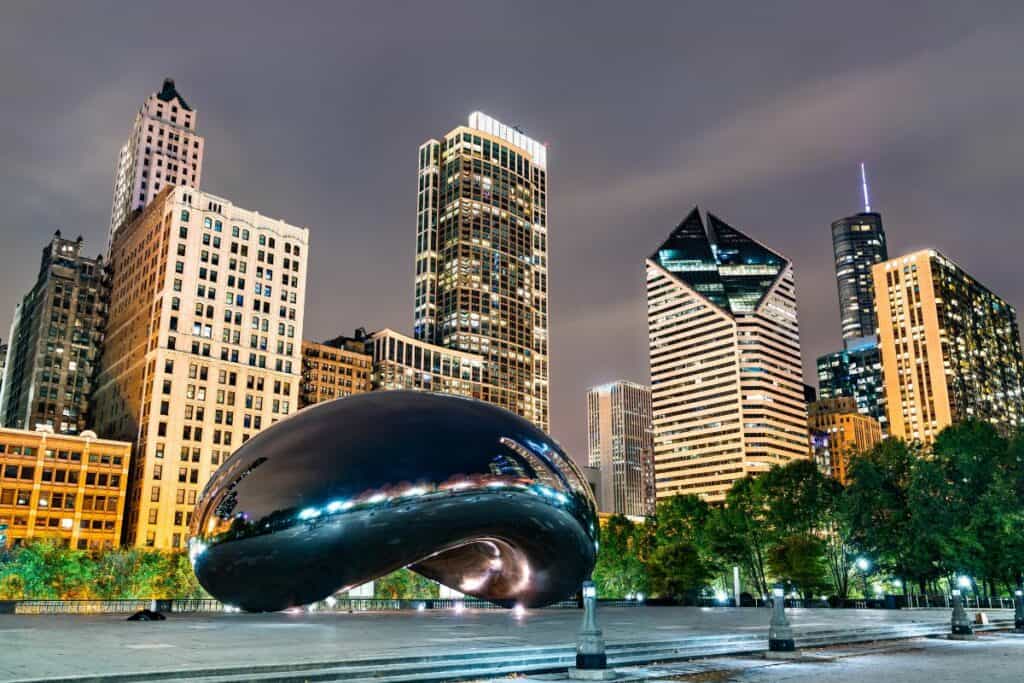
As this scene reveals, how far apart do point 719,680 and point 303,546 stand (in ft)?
24.0

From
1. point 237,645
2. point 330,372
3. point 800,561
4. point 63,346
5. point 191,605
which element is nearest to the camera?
point 237,645

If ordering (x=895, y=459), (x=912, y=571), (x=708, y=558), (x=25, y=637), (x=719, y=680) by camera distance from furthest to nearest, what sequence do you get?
(x=708, y=558), (x=895, y=459), (x=912, y=571), (x=25, y=637), (x=719, y=680)

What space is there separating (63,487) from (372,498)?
4200 inches

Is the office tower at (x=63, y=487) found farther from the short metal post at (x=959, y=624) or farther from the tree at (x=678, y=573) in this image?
the short metal post at (x=959, y=624)

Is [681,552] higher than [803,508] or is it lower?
lower

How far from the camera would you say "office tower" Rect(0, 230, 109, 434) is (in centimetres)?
13712

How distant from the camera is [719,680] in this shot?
1380 cm

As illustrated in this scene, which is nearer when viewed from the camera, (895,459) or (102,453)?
(895,459)

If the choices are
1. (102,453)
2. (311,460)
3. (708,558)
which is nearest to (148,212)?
(102,453)

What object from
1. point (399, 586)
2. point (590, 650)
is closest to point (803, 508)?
point (399, 586)

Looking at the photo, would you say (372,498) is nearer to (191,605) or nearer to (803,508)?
(191,605)

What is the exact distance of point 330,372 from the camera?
162 m

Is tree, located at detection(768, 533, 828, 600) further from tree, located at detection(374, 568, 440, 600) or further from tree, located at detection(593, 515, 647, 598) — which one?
tree, located at detection(374, 568, 440, 600)

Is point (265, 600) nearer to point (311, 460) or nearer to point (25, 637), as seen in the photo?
point (311, 460)
